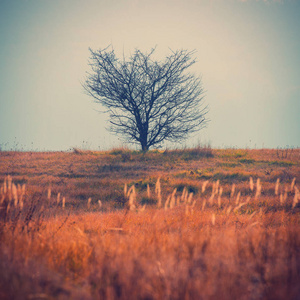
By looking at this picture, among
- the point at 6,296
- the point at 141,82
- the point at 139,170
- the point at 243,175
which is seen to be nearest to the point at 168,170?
the point at 139,170

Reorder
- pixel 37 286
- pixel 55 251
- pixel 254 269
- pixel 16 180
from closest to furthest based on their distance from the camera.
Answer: pixel 37 286, pixel 254 269, pixel 55 251, pixel 16 180

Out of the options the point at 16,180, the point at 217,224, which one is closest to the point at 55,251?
the point at 217,224

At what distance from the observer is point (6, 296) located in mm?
1550

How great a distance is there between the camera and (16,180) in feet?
27.3

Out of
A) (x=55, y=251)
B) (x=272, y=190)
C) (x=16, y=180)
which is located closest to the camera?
(x=55, y=251)

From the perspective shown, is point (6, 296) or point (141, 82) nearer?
point (6, 296)

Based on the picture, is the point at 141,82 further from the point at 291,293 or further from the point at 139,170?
the point at 291,293

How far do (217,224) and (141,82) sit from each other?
1285cm

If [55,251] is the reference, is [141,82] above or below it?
above

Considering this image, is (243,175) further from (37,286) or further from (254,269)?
(37,286)

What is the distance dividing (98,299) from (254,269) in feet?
4.36

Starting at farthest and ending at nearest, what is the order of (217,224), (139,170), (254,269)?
(139,170) < (217,224) < (254,269)

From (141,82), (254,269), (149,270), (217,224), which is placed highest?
(141,82)

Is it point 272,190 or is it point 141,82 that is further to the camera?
point 141,82
